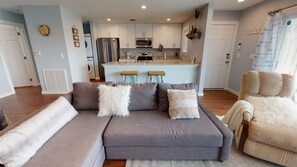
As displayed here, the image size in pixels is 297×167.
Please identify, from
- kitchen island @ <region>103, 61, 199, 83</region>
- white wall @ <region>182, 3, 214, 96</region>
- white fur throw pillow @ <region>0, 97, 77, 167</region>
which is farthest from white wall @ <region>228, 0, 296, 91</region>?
white fur throw pillow @ <region>0, 97, 77, 167</region>

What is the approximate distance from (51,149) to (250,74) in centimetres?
284

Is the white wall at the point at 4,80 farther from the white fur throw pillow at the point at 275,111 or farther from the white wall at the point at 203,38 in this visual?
the white fur throw pillow at the point at 275,111

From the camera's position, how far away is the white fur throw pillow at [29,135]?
99 centimetres

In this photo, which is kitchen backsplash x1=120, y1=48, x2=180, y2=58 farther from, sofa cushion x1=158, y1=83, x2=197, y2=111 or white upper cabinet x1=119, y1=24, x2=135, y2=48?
sofa cushion x1=158, y1=83, x2=197, y2=111

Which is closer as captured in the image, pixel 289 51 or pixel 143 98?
pixel 143 98

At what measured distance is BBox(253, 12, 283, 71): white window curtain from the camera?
2.62 meters

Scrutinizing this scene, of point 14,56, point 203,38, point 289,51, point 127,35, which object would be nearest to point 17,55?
point 14,56

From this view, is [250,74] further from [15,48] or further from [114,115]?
[15,48]

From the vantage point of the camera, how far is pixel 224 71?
4.26 m

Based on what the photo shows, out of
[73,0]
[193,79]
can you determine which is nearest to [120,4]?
[73,0]

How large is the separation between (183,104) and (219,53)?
3.19m

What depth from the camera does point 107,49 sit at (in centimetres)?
565

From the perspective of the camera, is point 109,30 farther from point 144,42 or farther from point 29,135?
point 29,135

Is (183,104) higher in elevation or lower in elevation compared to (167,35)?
lower
